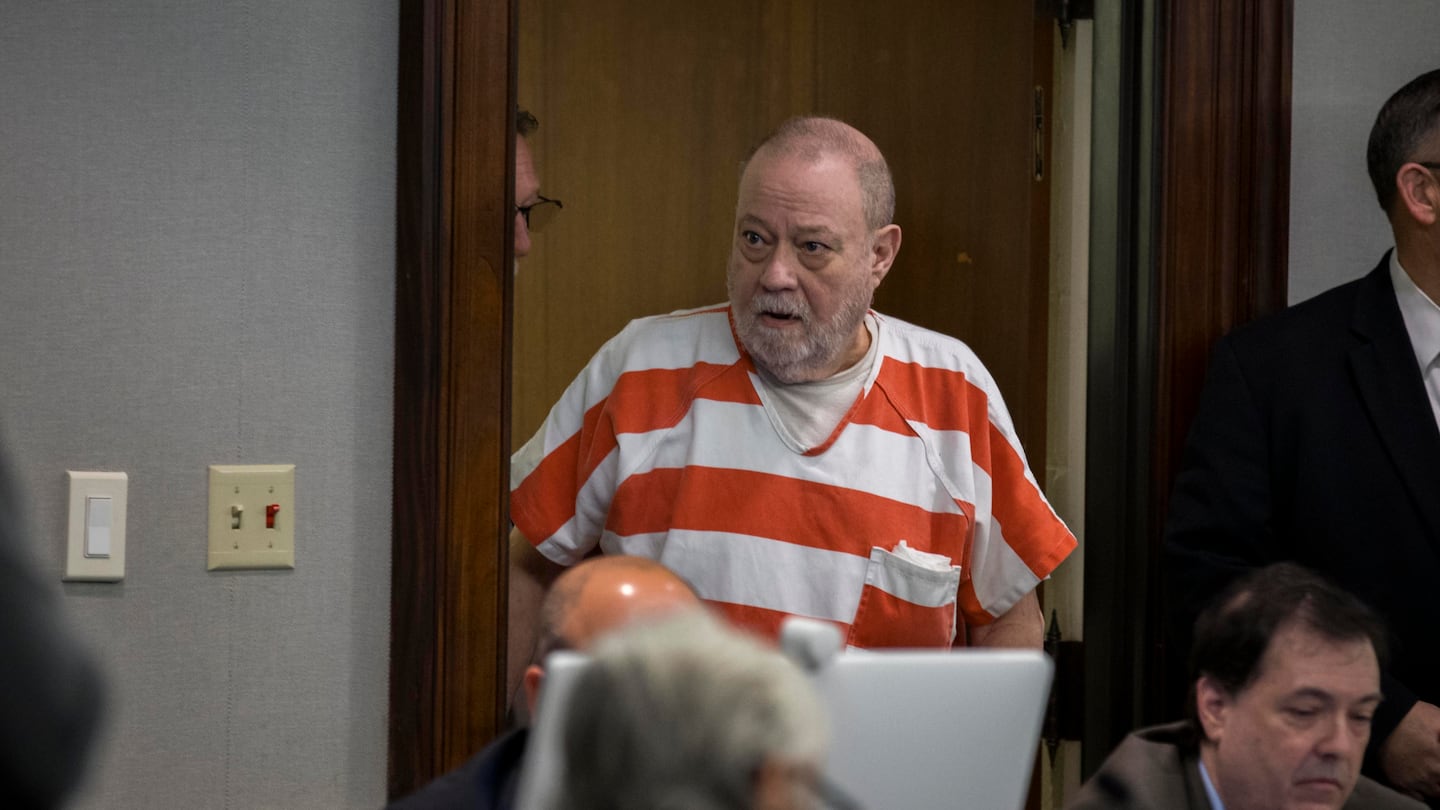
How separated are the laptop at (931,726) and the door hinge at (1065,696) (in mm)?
1730

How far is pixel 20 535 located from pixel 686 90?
252cm

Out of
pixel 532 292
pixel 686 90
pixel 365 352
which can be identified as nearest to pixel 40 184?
pixel 365 352

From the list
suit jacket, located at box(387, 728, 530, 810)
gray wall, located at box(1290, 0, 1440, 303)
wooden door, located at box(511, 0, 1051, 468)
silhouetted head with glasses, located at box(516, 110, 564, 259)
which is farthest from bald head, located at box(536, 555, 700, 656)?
wooden door, located at box(511, 0, 1051, 468)

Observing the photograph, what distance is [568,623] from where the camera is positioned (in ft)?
4.81

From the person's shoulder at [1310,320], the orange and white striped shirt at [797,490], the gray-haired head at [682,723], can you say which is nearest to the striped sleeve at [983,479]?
the orange and white striped shirt at [797,490]

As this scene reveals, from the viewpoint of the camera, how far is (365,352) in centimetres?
213

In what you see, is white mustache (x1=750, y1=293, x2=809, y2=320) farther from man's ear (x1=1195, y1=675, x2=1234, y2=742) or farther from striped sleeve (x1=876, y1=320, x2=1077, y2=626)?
man's ear (x1=1195, y1=675, x2=1234, y2=742)

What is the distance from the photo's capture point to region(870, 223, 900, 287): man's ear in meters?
2.30

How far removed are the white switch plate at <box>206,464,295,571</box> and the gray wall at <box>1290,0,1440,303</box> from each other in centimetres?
150

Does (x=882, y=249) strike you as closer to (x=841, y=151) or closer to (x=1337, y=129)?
(x=841, y=151)

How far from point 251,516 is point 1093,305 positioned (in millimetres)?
1320

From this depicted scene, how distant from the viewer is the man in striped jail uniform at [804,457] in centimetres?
213

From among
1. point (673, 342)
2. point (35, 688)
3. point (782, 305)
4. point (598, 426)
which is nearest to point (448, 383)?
point (598, 426)

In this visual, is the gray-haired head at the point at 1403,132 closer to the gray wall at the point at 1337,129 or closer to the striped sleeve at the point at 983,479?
the gray wall at the point at 1337,129
